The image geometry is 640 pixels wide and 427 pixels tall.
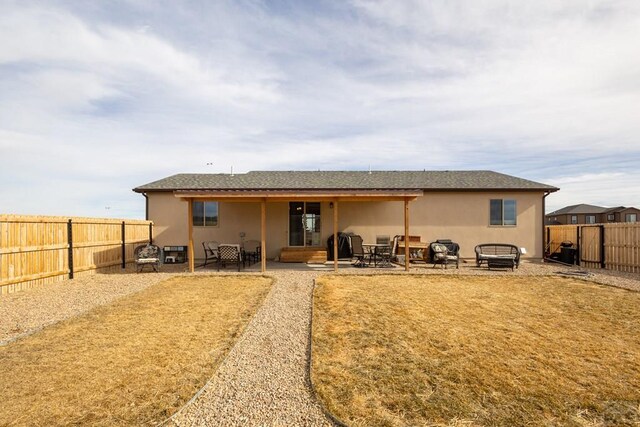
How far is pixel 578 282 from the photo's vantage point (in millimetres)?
10008

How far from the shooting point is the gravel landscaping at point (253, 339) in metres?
3.09

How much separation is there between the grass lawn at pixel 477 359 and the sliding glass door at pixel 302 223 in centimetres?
714

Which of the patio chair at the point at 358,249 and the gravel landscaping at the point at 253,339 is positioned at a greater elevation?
the patio chair at the point at 358,249

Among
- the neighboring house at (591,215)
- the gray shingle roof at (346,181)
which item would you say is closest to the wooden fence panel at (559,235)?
the gray shingle roof at (346,181)

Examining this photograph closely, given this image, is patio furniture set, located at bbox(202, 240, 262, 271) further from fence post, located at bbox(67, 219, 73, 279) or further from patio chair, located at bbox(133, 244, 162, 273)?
fence post, located at bbox(67, 219, 73, 279)

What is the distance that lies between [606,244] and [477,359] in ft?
42.0

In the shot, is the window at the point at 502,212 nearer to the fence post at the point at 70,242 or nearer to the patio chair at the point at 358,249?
the patio chair at the point at 358,249

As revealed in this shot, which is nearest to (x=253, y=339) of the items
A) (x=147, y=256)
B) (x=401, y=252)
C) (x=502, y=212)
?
(x=147, y=256)

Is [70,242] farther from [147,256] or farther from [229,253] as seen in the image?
[229,253]

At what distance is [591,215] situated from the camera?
44000mm

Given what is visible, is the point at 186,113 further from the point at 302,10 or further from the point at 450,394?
the point at 450,394

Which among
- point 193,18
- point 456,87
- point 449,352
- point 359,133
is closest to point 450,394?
point 449,352

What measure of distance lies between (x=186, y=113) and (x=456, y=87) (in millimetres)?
10574

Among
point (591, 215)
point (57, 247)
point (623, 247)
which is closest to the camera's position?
point (57, 247)
